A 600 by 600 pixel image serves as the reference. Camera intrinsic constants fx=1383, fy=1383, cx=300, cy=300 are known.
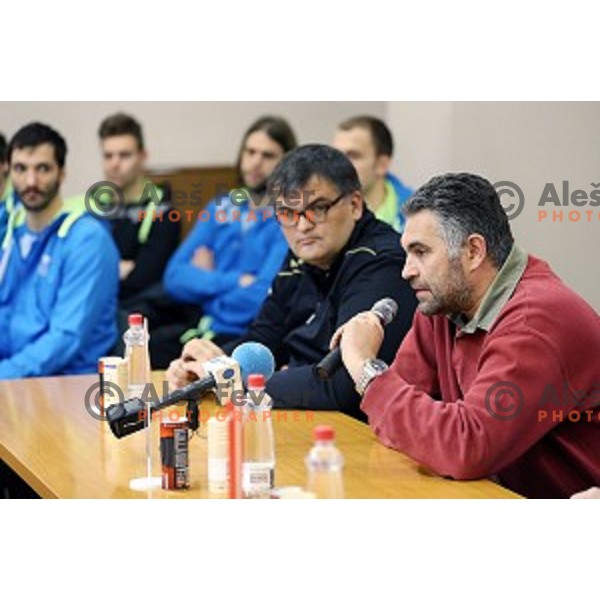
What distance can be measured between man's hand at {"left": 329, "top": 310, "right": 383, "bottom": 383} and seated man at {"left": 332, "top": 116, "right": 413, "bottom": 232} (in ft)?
7.50

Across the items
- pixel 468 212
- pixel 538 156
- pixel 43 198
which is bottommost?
pixel 468 212

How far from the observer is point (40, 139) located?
485 centimetres

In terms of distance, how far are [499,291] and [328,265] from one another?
34.4 inches

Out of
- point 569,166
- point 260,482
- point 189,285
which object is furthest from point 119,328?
point 260,482

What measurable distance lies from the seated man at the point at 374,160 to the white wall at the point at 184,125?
1.55 metres

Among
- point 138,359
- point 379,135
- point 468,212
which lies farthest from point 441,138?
point 468,212

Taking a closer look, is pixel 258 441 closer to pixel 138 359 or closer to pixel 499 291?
pixel 499 291

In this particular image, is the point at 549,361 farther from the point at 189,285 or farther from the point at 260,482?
the point at 189,285

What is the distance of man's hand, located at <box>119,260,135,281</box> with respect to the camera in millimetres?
6016

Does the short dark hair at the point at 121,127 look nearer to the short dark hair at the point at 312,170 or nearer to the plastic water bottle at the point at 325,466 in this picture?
the short dark hair at the point at 312,170

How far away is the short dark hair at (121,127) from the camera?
6.27 metres

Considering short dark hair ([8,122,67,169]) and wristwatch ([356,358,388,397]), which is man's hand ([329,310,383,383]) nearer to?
wristwatch ([356,358,388,397])

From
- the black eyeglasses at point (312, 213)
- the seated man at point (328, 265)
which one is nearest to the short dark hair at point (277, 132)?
the seated man at point (328, 265)
